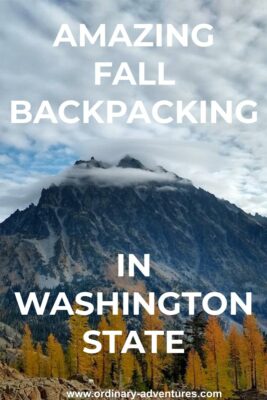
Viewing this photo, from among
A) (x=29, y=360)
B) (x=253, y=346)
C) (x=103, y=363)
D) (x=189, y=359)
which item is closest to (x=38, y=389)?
(x=103, y=363)

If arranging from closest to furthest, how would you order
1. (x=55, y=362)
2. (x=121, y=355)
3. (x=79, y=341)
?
(x=121, y=355) < (x=79, y=341) < (x=55, y=362)

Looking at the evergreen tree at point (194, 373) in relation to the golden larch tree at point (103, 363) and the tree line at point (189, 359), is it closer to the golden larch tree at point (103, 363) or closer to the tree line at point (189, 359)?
the tree line at point (189, 359)

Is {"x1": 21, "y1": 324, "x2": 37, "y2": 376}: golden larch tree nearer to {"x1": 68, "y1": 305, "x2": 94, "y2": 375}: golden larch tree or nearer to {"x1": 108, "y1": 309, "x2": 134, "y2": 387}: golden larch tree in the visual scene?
{"x1": 68, "y1": 305, "x2": 94, "y2": 375}: golden larch tree

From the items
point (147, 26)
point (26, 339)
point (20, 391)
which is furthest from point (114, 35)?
point (26, 339)

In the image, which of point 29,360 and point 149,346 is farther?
point 29,360

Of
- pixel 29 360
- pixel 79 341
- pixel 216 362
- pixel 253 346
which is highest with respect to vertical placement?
pixel 79 341

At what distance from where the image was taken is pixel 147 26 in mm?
50750

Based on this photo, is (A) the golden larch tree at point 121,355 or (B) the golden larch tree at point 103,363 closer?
(A) the golden larch tree at point 121,355

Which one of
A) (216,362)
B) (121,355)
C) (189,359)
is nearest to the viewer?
(216,362)

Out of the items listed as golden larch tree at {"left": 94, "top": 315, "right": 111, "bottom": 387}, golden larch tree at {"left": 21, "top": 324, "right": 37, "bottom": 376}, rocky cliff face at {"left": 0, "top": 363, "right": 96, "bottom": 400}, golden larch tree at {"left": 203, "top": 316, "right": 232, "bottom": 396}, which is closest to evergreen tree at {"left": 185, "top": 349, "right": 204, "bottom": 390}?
golden larch tree at {"left": 203, "top": 316, "right": 232, "bottom": 396}

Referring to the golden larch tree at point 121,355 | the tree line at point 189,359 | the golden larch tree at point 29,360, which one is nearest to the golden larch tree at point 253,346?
the tree line at point 189,359

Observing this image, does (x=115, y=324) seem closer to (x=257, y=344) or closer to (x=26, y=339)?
(x=257, y=344)

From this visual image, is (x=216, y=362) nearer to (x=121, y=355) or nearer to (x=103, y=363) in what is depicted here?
(x=121, y=355)

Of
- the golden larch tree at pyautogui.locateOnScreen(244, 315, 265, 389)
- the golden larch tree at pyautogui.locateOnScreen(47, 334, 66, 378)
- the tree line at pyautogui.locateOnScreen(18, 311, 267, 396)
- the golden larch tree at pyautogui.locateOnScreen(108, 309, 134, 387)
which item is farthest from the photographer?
the golden larch tree at pyautogui.locateOnScreen(47, 334, 66, 378)
